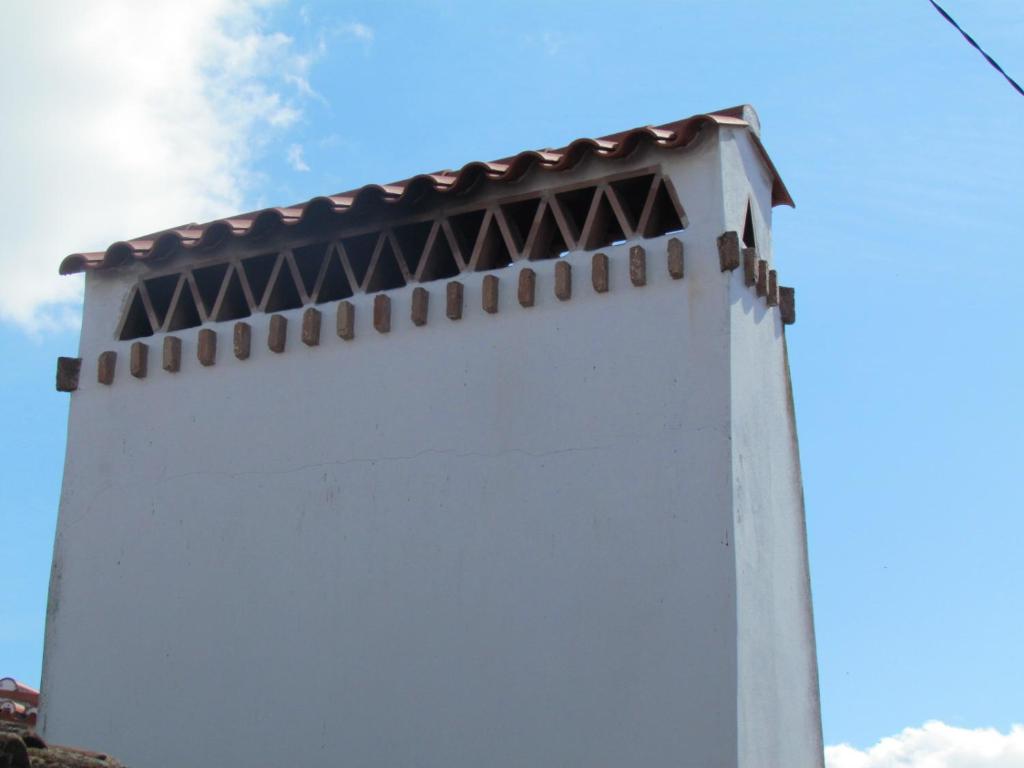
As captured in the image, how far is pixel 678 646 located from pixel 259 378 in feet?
12.1

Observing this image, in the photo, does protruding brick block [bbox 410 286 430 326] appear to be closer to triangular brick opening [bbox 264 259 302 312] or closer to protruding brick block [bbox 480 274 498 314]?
protruding brick block [bbox 480 274 498 314]

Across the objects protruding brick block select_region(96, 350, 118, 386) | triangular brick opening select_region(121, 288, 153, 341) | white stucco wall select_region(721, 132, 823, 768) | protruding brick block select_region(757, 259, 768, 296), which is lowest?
white stucco wall select_region(721, 132, 823, 768)

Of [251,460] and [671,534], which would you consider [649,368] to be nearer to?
[671,534]

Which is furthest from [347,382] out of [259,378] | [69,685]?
[69,685]

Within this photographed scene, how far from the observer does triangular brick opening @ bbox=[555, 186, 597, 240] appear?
31.4 ft

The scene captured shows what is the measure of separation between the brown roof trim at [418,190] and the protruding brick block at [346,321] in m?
0.65

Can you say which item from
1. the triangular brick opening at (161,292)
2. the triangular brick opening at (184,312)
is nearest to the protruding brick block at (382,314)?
the triangular brick opening at (184,312)

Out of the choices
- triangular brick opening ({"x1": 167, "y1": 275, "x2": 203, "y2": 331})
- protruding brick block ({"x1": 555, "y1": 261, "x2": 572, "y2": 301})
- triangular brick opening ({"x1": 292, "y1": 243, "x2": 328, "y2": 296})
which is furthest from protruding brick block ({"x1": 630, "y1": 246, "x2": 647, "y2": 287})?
triangular brick opening ({"x1": 167, "y1": 275, "x2": 203, "y2": 331})

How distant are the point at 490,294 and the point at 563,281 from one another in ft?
1.71

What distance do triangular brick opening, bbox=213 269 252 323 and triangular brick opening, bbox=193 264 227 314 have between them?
0.17 meters

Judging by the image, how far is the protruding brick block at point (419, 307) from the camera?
32.1 feet

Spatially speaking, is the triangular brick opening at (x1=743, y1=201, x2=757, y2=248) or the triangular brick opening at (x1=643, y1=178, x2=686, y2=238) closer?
the triangular brick opening at (x1=643, y1=178, x2=686, y2=238)

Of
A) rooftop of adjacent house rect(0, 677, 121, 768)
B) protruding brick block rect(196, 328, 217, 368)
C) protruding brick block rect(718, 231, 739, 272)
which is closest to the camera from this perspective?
rooftop of adjacent house rect(0, 677, 121, 768)

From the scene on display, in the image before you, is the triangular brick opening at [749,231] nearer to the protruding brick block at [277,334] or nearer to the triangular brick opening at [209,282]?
the protruding brick block at [277,334]
